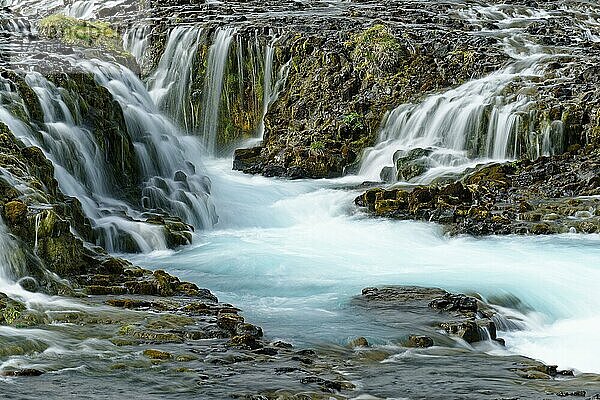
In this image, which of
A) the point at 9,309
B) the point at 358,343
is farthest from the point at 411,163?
the point at 9,309

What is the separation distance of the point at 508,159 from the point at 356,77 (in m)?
6.02

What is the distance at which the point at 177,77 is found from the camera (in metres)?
26.3

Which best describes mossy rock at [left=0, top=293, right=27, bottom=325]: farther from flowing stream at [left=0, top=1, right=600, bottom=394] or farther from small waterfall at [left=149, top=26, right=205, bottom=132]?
small waterfall at [left=149, top=26, right=205, bottom=132]

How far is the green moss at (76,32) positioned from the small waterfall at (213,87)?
2.75 metres

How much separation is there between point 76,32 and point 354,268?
13.4 meters

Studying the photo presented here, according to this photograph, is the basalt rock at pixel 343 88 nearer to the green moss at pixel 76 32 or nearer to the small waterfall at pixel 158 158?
the small waterfall at pixel 158 158

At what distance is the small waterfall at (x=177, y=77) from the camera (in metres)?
26.0

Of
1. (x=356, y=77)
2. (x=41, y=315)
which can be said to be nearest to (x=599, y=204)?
(x=356, y=77)

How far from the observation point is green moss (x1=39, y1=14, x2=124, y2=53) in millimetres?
23484

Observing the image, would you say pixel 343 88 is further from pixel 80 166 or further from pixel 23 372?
pixel 23 372

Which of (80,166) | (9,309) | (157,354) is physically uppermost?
(80,166)

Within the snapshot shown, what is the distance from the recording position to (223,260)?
1472 centimetres

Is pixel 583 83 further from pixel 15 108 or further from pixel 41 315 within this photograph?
pixel 41 315

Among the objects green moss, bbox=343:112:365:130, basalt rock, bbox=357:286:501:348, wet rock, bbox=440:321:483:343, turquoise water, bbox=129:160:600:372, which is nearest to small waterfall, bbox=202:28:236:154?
green moss, bbox=343:112:365:130
